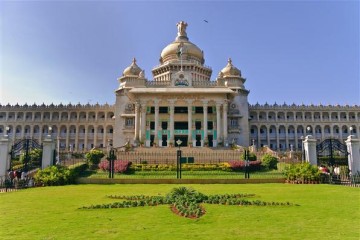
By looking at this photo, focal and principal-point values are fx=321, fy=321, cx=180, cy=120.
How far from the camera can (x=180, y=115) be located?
49.2 metres

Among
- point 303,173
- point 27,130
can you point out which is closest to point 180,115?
point 303,173

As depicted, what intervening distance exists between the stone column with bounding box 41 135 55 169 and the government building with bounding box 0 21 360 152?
22.7 meters

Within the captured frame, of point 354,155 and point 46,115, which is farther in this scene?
point 46,115

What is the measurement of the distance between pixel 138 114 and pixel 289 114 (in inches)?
1440

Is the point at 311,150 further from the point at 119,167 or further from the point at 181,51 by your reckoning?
the point at 181,51

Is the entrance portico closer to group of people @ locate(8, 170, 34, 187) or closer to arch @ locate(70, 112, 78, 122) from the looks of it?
arch @ locate(70, 112, 78, 122)

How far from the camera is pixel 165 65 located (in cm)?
5809

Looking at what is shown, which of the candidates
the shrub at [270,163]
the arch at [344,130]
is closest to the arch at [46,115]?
the shrub at [270,163]

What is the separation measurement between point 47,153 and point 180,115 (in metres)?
28.0

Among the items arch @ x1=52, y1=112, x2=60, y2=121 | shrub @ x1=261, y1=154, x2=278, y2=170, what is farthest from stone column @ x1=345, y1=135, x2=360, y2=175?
arch @ x1=52, y1=112, x2=60, y2=121

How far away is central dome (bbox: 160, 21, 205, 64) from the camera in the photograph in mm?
59281

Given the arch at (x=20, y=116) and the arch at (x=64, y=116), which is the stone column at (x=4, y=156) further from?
the arch at (x=20, y=116)

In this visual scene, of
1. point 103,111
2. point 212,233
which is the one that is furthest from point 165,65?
point 212,233

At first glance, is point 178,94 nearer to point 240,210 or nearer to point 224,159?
point 224,159
